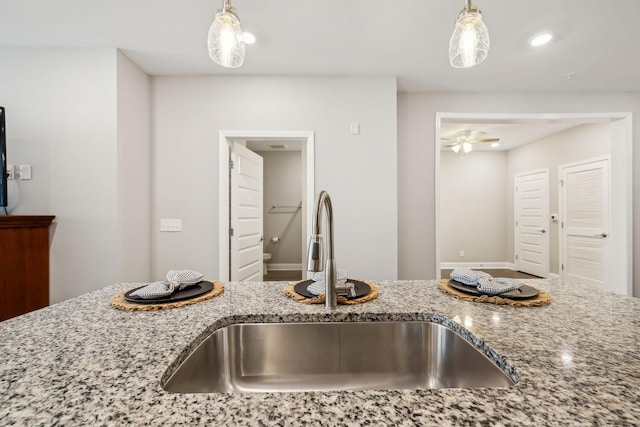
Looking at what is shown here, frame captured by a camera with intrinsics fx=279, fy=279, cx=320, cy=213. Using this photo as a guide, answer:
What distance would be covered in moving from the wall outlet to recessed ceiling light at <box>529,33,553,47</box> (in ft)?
11.2

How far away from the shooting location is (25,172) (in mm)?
2268

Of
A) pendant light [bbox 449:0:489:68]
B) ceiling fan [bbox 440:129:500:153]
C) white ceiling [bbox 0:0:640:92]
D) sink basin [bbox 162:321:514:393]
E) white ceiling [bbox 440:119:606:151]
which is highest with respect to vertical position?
white ceiling [bbox 0:0:640:92]

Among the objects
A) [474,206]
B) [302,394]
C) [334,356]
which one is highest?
[474,206]

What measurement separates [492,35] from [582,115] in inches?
73.2

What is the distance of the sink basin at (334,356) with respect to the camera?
2.59 feet

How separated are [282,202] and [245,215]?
2.73 meters

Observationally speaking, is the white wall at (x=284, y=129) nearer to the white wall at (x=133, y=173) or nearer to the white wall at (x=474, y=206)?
the white wall at (x=133, y=173)

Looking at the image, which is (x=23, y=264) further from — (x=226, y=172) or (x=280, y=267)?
(x=280, y=267)

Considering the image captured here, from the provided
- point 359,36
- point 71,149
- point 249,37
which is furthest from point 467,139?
point 71,149

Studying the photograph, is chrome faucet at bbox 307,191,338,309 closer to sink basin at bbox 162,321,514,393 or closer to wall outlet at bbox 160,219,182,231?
sink basin at bbox 162,321,514,393

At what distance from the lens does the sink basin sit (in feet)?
2.59

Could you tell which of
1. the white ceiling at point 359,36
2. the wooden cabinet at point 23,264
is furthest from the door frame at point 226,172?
the wooden cabinet at point 23,264

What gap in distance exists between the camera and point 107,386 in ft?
1.55

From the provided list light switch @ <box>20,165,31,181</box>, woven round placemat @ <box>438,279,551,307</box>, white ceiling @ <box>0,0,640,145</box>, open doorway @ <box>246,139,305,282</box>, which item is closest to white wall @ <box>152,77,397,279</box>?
white ceiling @ <box>0,0,640,145</box>
